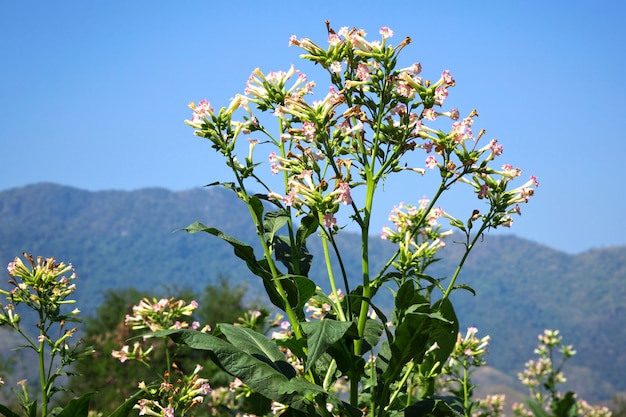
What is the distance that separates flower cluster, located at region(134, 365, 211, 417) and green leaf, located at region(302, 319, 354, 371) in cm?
142

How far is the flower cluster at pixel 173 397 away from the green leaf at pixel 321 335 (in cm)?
142

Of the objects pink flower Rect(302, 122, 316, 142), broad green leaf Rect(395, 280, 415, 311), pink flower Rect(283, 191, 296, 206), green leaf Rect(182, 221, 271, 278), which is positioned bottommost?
broad green leaf Rect(395, 280, 415, 311)

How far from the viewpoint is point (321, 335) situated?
3.66 m

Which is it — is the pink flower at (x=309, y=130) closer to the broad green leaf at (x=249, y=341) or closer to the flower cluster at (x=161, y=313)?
the broad green leaf at (x=249, y=341)

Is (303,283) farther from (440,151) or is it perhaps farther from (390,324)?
(440,151)

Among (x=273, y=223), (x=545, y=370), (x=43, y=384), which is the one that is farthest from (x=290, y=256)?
(x=545, y=370)

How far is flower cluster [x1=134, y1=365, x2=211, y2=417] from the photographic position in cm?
481

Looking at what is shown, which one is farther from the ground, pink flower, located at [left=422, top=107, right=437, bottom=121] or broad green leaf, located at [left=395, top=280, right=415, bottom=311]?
pink flower, located at [left=422, top=107, right=437, bottom=121]

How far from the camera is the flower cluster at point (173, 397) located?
481 centimetres

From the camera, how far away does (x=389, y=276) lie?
165 inches

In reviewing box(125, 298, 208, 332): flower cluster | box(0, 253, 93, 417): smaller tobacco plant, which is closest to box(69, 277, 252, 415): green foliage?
box(125, 298, 208, 332): flower cluster

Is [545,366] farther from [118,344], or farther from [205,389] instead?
[118,344]

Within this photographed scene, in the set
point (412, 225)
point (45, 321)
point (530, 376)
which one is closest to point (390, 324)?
point (412, 225)

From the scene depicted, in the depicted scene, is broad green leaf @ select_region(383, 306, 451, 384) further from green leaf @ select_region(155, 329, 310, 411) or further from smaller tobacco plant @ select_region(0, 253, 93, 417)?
smaller tobacco plant @ select_region(0, 253, 93, 417)
